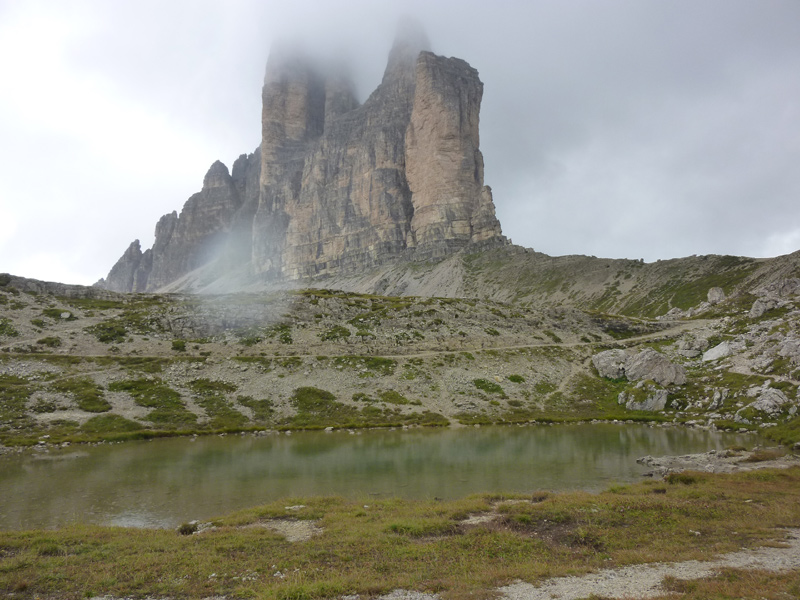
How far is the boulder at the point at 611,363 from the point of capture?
262 feet

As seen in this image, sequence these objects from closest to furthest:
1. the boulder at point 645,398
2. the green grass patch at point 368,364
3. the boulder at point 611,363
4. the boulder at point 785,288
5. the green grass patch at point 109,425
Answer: the green grass patch at point 109,425 < the boulder at point 645,398 < the green grass patch at point 368,364 < the boulder at point 611,363 < the boulder at point 785,288

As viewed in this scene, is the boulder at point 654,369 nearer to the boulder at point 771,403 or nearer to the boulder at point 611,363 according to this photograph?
the boulder at point 611,363

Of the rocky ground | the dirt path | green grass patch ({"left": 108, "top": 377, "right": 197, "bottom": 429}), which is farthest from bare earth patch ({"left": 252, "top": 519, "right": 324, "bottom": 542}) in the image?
green grass patch ({"left": 108, "top": 377, "right": 197, "bottom": 429})

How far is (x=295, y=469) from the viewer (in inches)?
1420

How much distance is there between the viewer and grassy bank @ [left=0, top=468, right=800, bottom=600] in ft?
45.2

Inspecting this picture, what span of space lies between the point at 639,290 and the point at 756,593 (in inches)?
6809

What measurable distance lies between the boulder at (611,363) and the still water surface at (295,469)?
26.2m

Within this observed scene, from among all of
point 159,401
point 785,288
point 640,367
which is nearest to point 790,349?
point 640,367

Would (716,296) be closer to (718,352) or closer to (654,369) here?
(718,352)

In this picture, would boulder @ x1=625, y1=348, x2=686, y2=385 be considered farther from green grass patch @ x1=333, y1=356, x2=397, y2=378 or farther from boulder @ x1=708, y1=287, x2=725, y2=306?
boulder @ x1=708, y1=287, x2=725, y2=306

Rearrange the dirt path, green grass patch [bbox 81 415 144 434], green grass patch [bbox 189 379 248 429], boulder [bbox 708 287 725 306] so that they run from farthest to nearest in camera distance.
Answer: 1. boulder [bbox 708 287 725 306]
2. green grass patch [bbox 189 379 248 429]
3. green grass patch [bbox 81 415 144 434]
4. the dirt path

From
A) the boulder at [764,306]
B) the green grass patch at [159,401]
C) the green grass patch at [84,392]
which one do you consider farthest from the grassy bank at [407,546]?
the boulder at [764,306]

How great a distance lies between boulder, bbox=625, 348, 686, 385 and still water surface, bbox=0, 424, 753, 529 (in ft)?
58.5

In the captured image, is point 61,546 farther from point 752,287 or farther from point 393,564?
point 752,287
